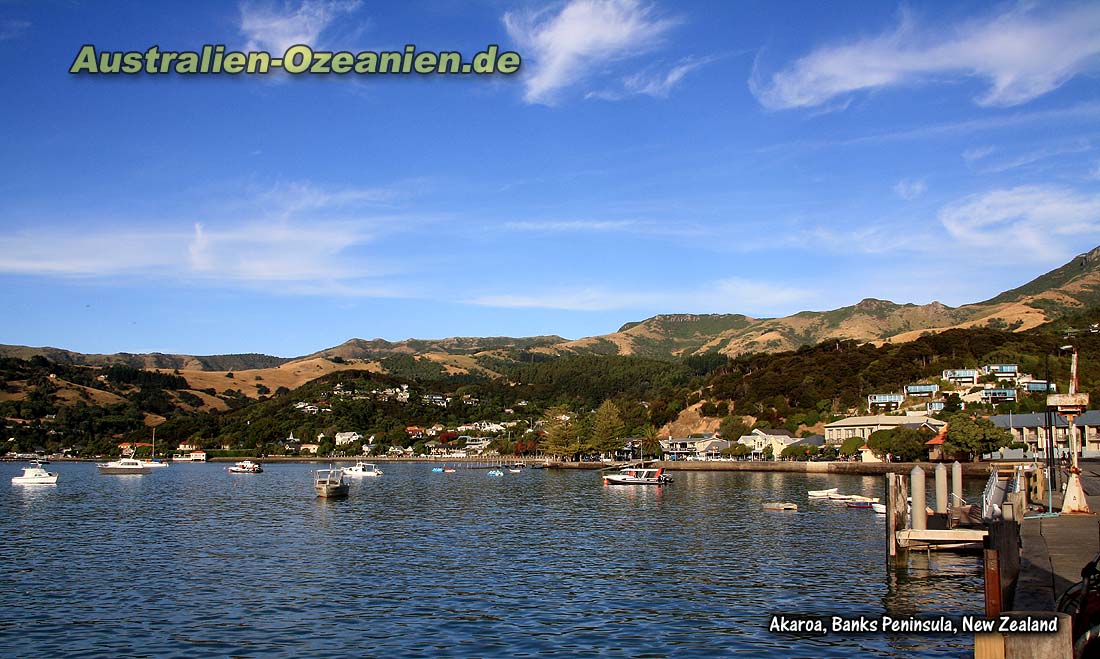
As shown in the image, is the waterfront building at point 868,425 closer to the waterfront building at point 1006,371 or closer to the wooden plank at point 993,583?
the waterfront building at point 1006,371

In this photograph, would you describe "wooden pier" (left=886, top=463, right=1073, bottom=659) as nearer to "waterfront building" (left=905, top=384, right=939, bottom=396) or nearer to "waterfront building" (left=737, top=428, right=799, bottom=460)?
"waterfront building" (left=737, top=428, right=799, bottom=460)

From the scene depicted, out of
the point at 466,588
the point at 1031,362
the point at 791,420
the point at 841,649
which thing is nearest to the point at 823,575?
the point at 841,649

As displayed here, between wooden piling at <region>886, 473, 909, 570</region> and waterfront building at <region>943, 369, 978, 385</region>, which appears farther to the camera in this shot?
waterfront building at <region>943, 369, 978, 385</region>

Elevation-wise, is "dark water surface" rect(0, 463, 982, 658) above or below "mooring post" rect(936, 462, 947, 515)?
below

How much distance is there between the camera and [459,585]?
3316 centimetres

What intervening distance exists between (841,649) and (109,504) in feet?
243

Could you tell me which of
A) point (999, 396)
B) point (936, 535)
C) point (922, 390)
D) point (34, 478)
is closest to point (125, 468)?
Answer: point (34, 478)

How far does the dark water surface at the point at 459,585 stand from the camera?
24.2 meters

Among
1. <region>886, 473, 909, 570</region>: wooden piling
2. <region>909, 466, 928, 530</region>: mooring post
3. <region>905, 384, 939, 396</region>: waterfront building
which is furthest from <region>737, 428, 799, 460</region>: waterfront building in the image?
<region>886, 473, 909, 570</region>: wooden piling

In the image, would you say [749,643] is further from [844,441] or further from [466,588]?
[844,441]

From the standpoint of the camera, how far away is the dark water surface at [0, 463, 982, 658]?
2423 cm

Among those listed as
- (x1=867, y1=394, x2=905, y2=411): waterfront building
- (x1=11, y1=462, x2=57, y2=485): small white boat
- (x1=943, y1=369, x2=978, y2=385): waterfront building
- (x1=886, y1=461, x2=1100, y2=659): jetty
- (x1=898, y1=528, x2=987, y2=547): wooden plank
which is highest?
(x1=943, y1=369, x2=978, y2=385): waterfront building

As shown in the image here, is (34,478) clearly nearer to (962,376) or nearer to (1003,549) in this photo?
(1003,549)

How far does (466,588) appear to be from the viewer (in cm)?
3247
